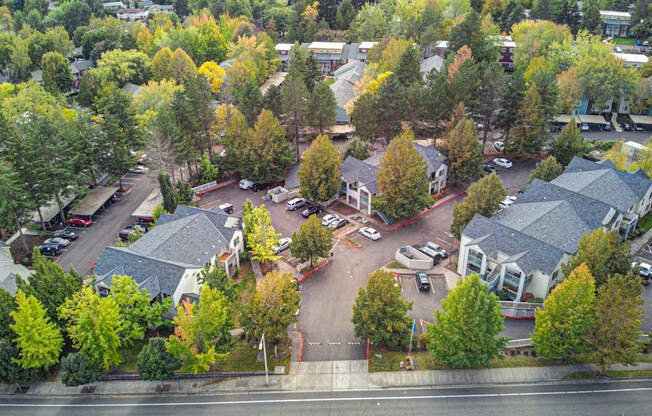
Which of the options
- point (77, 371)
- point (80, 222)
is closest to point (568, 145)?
point (77, 371)

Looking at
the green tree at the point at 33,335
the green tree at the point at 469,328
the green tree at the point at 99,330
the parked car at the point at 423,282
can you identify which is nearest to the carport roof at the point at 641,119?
the parked car at the point at 423,282

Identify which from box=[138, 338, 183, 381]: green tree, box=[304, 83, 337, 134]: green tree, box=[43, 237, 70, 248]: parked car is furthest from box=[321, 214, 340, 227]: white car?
box=[43, 237, 70, 248]: parked car

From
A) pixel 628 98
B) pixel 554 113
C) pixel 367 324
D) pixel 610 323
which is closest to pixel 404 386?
pixel 367 324

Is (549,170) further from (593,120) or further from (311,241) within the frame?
(311,241)

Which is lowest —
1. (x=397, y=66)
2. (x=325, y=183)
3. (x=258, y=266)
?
(x=258, y=266)

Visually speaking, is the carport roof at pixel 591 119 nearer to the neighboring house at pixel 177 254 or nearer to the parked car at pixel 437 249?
the parked car at pixel 437 249

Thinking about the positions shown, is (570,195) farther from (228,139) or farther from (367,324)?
(228,139)

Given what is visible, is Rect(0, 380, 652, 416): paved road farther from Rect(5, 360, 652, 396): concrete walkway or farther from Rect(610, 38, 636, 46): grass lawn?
Rect(610, 38, 636, 46): grass lawn
